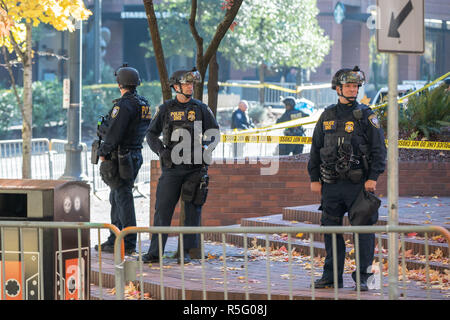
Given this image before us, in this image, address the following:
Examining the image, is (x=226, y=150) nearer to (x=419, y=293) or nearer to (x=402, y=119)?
(x=402, y=119)

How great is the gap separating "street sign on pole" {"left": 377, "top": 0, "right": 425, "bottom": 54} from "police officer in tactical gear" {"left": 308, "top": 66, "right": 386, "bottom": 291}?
143 cm

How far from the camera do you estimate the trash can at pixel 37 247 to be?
548cm

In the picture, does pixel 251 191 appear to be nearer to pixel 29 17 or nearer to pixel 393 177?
pixel 29 17

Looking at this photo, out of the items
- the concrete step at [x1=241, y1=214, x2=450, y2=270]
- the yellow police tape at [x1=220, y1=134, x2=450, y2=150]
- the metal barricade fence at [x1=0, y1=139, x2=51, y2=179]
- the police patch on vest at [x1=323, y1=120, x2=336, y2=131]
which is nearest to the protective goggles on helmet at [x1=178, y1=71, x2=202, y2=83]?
the police patch on vest at [x1=323, y1=120, x2=336, y2=131]

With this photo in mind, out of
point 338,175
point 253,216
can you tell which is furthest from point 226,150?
point 338,175

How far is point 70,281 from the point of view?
5.68 m

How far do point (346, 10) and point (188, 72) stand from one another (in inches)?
1460

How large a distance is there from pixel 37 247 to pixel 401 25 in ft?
9.08

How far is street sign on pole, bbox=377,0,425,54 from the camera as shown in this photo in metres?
5.27

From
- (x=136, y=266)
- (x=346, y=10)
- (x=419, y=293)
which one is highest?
(x=346, y=10)

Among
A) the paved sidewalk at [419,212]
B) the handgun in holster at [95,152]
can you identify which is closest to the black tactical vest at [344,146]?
the paved sidewalk at [419,212]

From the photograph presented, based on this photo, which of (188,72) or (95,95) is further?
(95,95)

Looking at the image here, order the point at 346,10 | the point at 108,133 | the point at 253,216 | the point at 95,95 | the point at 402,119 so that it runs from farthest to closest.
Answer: the point at 346,10
the point at 95,95
the point at 402,119
the point at 253,216
the point at 108,133
